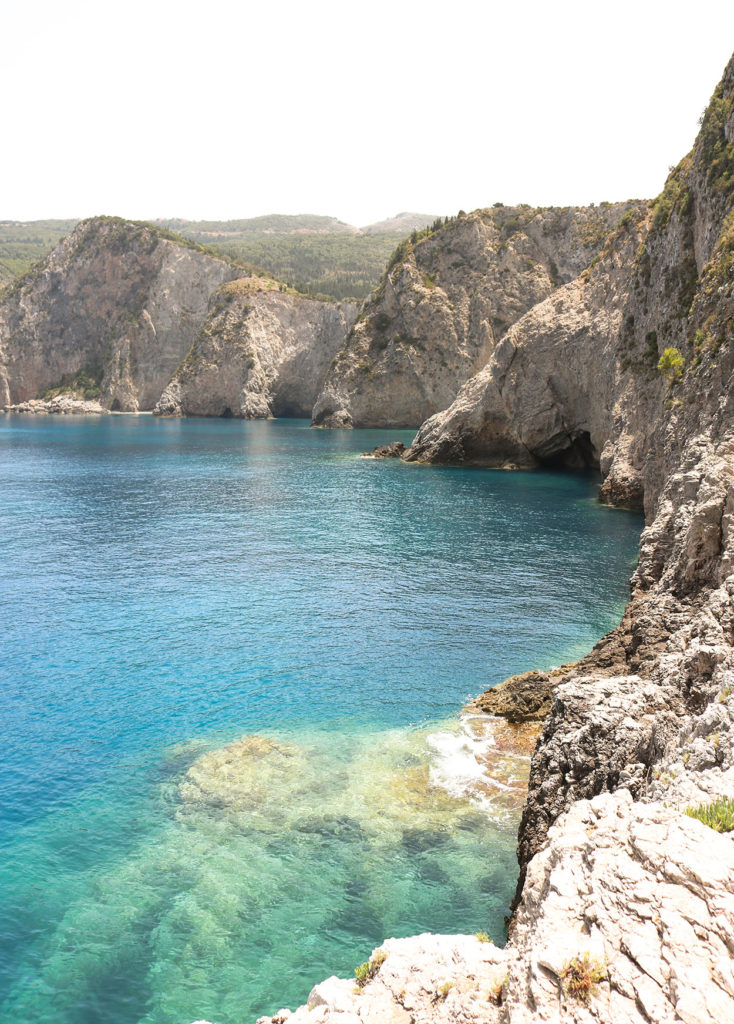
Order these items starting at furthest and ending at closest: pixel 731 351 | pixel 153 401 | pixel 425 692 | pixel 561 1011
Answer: pixel 153 401, pixel 731 351, pixel 425 692, pixel 561 1011

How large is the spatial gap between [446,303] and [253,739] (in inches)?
4648

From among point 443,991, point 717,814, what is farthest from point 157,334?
point 443,991

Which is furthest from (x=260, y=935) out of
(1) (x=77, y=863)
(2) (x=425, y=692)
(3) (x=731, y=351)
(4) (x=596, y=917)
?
(3) (x=731, y=351)

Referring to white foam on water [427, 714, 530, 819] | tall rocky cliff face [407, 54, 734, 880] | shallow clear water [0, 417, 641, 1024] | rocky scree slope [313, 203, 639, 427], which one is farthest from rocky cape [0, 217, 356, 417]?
white foam on water [427, 714, 530, 819]

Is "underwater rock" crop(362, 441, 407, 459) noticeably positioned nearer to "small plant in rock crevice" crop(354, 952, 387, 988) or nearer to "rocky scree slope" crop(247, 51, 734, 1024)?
"rocky scree slope" crop(247, 51, 734, 1024)

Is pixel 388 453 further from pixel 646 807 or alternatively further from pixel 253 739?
pixel 646 807

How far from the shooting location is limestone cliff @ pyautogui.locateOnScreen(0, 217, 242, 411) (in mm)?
186125

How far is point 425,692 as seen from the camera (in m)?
24.9

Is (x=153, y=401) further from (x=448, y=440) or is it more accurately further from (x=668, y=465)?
(x=668, y=465)

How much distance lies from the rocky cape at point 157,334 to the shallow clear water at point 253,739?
122518 mm

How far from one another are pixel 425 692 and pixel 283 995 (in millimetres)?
13062

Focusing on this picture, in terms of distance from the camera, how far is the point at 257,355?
6604 inches

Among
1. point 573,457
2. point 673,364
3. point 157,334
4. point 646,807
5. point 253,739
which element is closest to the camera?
point 646,807

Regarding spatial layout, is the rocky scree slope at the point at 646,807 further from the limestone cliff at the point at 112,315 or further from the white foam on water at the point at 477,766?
the limestone cliff at the point at 112,315
